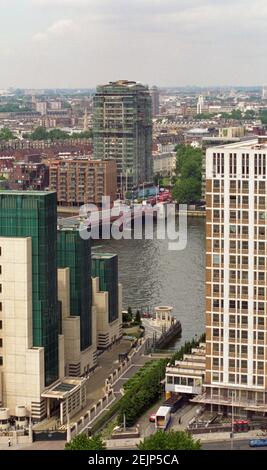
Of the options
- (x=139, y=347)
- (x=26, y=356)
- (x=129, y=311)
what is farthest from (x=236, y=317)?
(x=129, y=311)

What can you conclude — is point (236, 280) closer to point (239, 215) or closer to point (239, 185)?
point (239, 215)

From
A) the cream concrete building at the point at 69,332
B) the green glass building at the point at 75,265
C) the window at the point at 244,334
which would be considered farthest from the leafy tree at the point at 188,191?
the window at the point at 244,334

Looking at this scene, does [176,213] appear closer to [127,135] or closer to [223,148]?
[127,135]

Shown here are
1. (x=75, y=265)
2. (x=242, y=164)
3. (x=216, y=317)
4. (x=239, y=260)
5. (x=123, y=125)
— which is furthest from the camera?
(x=123, y=125)

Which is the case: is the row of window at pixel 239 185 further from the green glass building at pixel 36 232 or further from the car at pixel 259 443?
the car at pixel 259 443

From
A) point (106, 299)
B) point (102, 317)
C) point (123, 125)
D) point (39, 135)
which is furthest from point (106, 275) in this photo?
point (39, 135)
